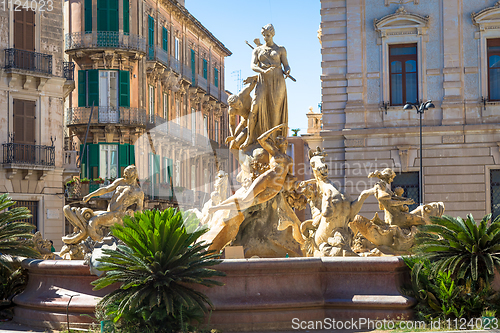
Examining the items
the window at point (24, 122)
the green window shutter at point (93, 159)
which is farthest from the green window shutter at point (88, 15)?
the window at point (24, 122)

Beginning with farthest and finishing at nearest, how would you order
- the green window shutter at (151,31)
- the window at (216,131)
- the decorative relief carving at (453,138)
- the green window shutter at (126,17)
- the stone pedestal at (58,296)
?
the window at (216,131), the green window shutter at (151,31), the green window shutter at (126,17), the decorative relief carving at (453,138), the stone pedestal at (58,296)

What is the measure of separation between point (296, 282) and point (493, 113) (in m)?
18.9

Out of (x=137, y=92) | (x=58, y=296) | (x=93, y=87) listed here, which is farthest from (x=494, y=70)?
(x=58, y=296)

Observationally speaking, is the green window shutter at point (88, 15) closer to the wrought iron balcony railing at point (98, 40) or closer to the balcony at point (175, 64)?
the wrought iron balcony railing at point (98, 40)

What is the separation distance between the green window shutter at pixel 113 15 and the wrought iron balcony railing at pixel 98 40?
36cm

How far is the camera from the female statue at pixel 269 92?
11812 mm

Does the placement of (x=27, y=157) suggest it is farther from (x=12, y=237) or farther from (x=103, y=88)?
(x=12, y=237)

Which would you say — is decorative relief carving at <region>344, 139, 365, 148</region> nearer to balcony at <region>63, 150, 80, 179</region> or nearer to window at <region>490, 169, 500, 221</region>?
window at <region>490, 169, 500, 221</region>

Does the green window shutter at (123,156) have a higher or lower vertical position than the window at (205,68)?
lower

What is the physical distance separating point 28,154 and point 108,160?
876 cm

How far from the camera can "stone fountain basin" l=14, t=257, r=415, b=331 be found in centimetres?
837

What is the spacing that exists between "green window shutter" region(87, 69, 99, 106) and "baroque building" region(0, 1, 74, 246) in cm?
699

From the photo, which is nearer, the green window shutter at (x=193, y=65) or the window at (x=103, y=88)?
the window at (x=103, y=88)

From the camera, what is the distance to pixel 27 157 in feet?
91.9
